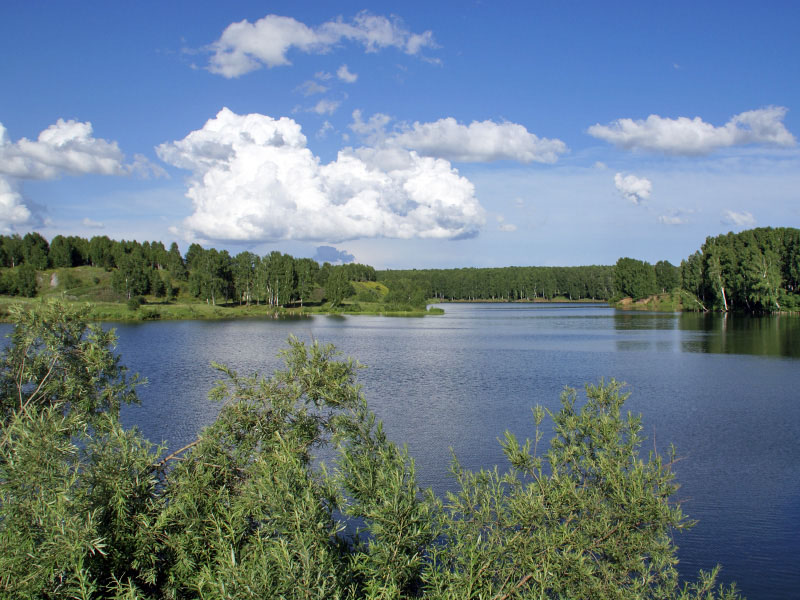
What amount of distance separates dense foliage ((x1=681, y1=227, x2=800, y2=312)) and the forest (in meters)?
0.15

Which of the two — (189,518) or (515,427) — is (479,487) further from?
(515,427)

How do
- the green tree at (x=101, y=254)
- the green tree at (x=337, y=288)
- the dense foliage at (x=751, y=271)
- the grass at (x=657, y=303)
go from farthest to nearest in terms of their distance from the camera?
the green tree at (x=101, y=254)
the green tree at (x=337, y=288)
the grass at (x=657, y=303)
the dense foliage at (x=751, y=271)

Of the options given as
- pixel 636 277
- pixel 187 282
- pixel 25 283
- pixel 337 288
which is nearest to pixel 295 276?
pixel 337 288

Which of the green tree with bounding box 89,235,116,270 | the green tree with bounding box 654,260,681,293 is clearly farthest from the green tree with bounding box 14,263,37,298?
the green tree with bounding box 654,260,681,293

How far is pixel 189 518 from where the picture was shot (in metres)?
8.58

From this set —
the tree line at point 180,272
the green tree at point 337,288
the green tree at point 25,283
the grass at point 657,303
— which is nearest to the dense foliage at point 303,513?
the tree line at point 180,272

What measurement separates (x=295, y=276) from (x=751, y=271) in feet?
258

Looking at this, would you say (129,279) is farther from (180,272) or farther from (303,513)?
(303,513)

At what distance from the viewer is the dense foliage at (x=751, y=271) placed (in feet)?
296

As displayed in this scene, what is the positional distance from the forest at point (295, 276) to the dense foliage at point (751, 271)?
0.15 meters

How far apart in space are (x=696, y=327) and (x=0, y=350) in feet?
254

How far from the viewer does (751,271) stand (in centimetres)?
9200

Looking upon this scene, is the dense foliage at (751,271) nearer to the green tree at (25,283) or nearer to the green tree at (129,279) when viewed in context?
the green tree at (129,279)

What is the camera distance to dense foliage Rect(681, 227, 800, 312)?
9019 cm
